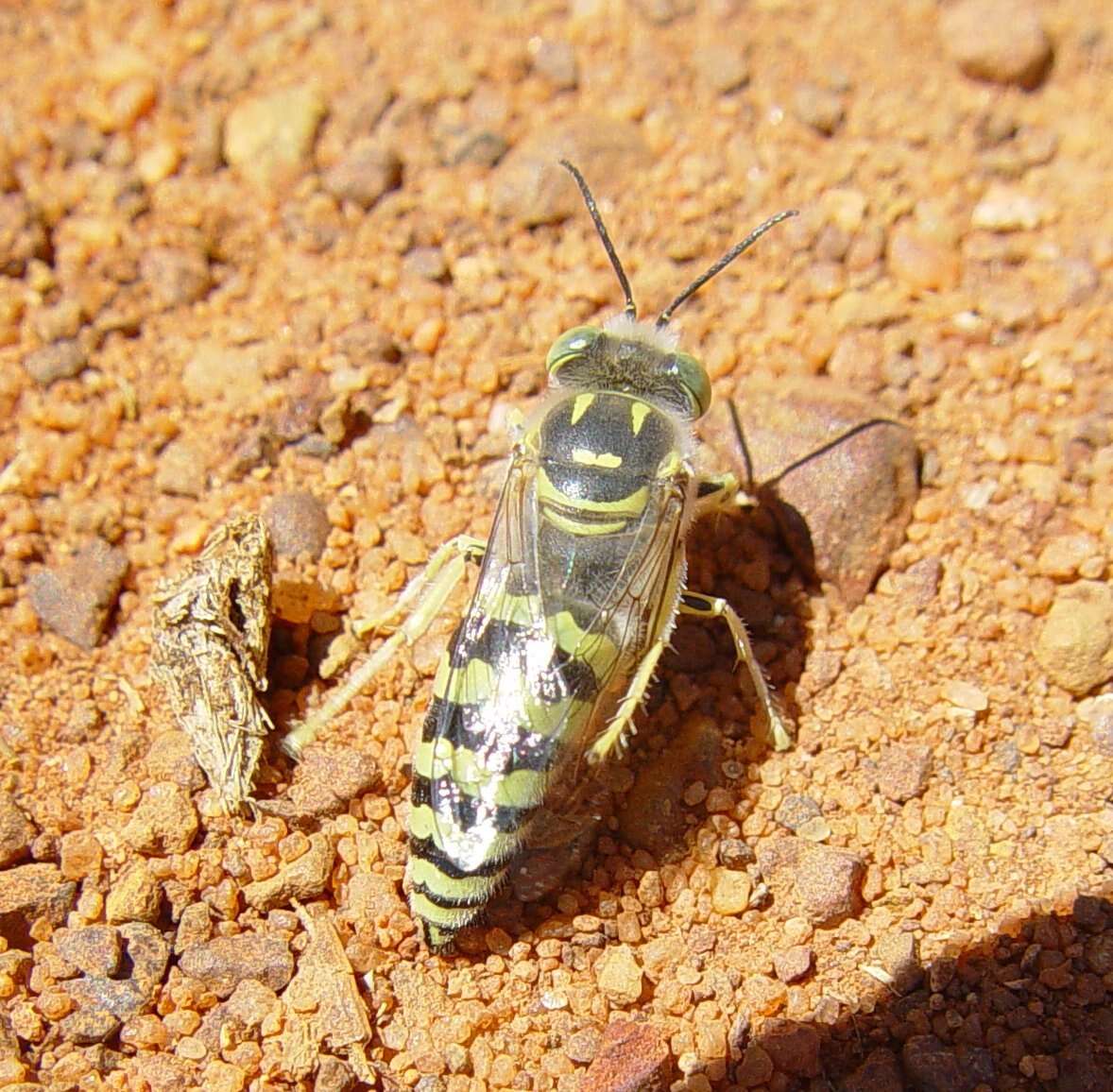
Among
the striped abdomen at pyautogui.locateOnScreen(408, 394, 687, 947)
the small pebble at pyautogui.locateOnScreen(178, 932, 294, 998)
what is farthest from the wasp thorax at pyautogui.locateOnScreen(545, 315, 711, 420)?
the small pebble at pyautogui.locateOnScreen(178, 932, 294, 998)

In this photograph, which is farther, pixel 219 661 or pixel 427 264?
pixel 427 264

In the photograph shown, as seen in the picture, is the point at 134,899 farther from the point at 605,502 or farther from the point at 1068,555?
the point at 1068,555

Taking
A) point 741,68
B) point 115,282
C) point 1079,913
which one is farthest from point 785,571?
point 115,282

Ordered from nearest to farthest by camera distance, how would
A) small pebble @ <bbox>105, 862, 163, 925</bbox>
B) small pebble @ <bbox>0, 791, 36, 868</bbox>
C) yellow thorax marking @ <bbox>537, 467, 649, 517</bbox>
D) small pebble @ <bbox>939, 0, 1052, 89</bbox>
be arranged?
small pebble @ <bbox>105, 862, 163, 925</bbox> → small pebble @ <bbox>0, 791, 36, 868</bbox> → yellow thorax marking @ <bbox>537, 467, 649, 517</bbox> → small pebble @ <bbox>939, 0, 1052, 89</bbox>

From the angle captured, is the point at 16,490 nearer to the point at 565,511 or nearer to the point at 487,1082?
the point at 565,511

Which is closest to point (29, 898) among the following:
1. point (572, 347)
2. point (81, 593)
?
point (81, 593)

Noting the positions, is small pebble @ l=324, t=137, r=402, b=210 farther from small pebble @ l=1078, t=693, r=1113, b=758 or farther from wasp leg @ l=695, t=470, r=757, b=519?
small pebble @ l=1078, t=693, r=1113, b=758
